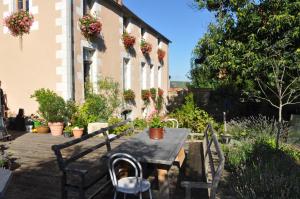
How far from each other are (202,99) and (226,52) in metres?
11.2

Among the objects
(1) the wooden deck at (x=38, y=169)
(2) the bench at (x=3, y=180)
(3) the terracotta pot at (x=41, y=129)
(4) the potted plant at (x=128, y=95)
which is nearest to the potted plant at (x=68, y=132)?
(1) the wooden deck at (x=38, y=169)

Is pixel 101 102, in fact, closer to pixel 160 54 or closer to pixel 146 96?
pixel 146 96

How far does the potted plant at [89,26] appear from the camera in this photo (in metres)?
9.61

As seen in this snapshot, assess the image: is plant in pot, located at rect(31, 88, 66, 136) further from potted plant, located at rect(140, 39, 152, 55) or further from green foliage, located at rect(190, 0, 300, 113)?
potted plant, located at rect(140, 39, 152, 55)

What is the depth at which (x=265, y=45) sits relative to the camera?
811 cm

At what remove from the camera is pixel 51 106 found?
8.66 m

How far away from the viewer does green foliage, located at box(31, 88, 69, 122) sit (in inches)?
343

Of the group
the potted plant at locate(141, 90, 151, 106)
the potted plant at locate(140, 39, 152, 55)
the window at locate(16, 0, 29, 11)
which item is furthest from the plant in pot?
the potted plant at locate(140, 39, 152, 55)

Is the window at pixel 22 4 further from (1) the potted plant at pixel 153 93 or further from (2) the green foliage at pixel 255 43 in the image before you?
(1) the potted plant at pixel 153 93

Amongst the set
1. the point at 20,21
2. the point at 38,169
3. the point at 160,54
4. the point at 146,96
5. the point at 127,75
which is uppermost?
the point at 160,54

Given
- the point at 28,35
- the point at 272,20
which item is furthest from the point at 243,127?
the point at 28,35

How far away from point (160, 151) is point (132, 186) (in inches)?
26.9

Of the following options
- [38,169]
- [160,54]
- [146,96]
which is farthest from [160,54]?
[38,169]

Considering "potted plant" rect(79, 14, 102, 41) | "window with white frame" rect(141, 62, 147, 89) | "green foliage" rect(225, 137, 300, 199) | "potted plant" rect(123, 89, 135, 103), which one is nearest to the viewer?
"green foliage" rect(225, 137, 300, 199)
